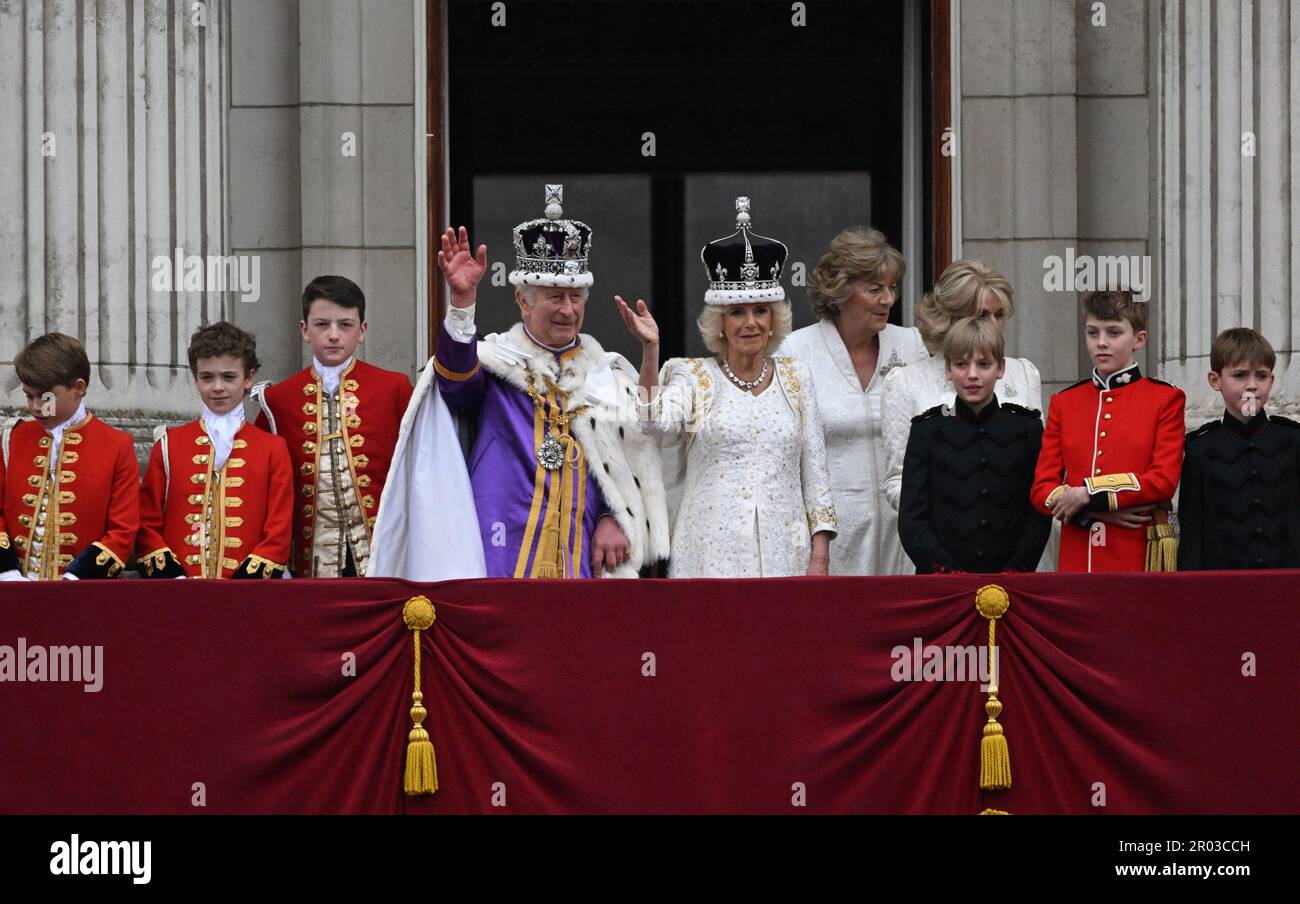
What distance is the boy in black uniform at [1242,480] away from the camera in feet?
24.5

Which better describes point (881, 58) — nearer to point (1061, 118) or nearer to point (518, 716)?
point (1061, 118)

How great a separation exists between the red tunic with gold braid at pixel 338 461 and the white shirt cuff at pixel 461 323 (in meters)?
0.72

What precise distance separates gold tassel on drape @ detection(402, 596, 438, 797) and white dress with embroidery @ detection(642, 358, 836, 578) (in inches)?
50.7

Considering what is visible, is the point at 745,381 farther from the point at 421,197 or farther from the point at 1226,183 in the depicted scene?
the point at 1226,183

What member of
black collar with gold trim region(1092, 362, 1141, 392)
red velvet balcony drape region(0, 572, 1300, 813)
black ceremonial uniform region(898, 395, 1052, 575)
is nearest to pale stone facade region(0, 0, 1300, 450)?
black collar with gold trim region(1092, 362, 1141, 392)

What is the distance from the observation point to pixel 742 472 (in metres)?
7.88

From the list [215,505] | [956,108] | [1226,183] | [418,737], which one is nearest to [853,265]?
[956,108]

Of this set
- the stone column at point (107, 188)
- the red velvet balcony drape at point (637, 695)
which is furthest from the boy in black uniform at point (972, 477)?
the stone column at point (107, 188)

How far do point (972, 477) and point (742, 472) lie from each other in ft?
2.91

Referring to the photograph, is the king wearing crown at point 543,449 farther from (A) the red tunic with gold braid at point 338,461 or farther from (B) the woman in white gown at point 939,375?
(B) the woman in white gown at point 939,375

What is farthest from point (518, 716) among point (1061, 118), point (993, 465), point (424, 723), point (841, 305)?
point (1061, 118)

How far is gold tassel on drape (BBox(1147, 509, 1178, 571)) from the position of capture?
7605 millimetres

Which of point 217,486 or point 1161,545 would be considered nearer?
point 1161,545

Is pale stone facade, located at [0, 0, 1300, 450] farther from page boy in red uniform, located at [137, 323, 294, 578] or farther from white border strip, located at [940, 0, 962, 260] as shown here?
page boy in red uniform, located at [137, 323, 294, 578]
